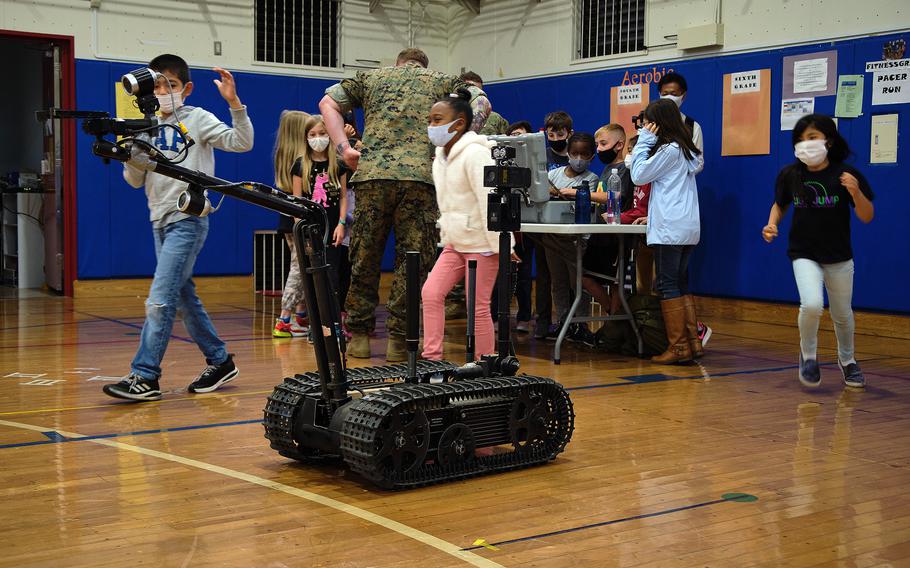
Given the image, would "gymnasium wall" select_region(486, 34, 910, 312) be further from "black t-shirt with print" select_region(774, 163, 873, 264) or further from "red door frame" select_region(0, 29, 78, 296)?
"red door frame" select_region(0, 29, 78, 296)

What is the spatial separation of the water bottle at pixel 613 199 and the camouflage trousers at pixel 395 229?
4.53 feet

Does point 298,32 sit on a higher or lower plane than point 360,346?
higher

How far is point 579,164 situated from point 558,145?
0.39 metres

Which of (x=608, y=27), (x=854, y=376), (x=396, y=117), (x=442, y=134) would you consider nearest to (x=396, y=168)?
(x=396, y=117)

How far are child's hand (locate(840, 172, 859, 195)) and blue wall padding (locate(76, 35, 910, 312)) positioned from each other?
2.67m

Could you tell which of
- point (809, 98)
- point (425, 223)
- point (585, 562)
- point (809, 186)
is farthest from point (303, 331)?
point (585, 562)

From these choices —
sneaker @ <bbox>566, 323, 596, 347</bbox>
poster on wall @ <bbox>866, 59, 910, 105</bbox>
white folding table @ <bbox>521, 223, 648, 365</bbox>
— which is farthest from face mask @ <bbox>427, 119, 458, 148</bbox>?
poster on wall @ <bbox>866, 59, 910, 105</bbox>

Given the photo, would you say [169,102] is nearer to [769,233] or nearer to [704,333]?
[769,233]

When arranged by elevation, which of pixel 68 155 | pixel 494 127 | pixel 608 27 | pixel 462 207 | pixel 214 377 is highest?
pixel 608 27

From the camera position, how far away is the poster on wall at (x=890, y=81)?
761 cm

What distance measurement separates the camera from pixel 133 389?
4.87 metres

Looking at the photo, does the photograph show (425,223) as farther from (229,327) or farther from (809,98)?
(809,98)

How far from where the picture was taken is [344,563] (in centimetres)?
269

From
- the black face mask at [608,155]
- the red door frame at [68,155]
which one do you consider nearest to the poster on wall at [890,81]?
the black face mask at [608,155]
